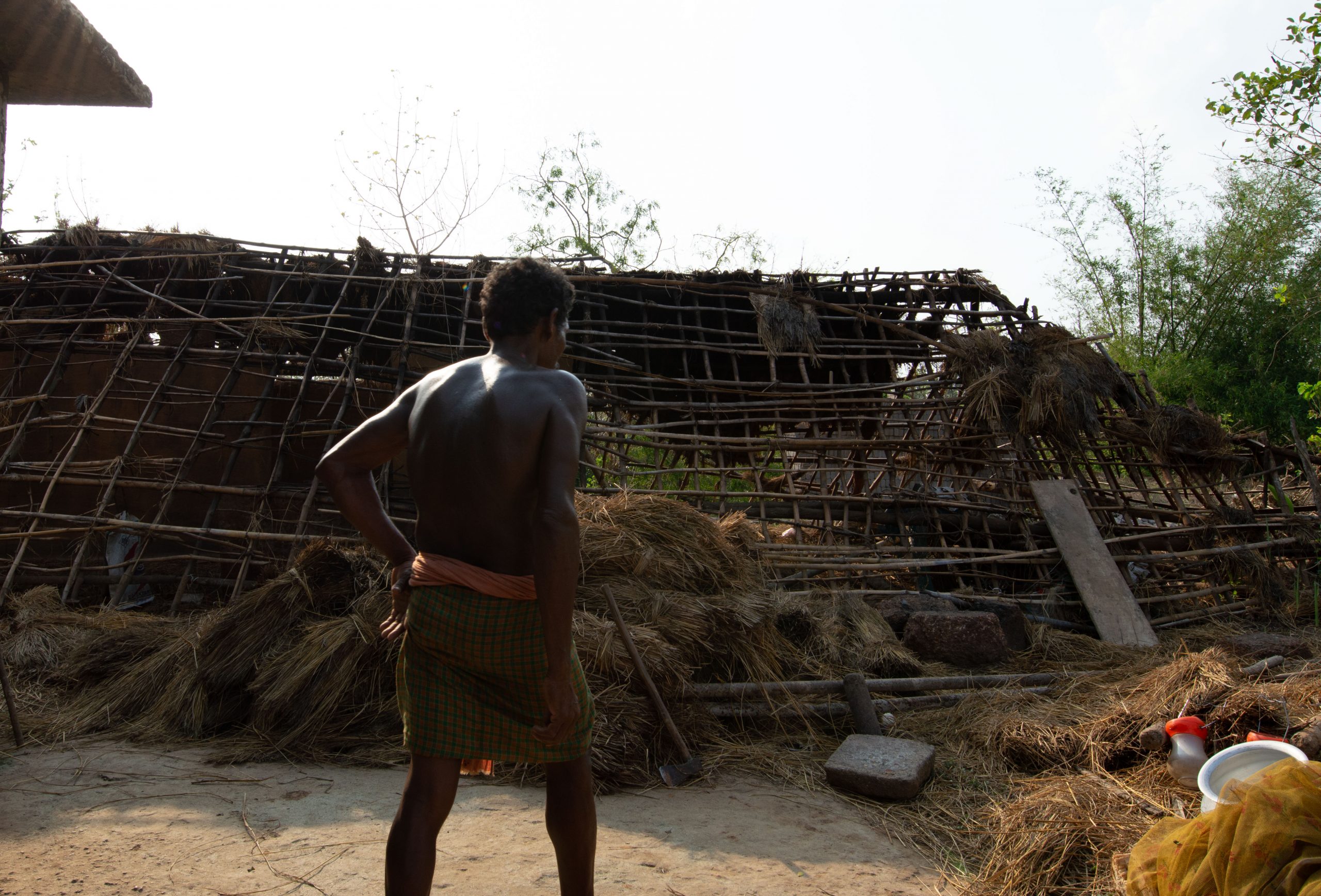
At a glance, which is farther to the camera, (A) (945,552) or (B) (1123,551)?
(B) (1123,551)

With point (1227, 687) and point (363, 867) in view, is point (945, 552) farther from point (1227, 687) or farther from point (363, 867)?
point (363, 867)

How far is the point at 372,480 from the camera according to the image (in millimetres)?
2119

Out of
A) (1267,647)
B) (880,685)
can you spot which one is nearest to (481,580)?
(880,685)

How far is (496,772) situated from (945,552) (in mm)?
4045

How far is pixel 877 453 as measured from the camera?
8.88 m

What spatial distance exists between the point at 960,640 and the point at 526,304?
404cm

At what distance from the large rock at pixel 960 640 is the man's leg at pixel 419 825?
390cm

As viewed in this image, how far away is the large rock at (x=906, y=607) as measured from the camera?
5438 millimetres

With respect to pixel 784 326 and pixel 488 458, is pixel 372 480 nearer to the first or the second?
pixel 488 458

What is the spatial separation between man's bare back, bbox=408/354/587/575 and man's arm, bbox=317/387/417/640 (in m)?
0.12

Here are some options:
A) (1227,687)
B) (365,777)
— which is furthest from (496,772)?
(1227,687)

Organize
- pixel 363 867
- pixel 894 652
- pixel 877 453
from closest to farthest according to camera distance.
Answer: pixel 363 867 < pixel 894 652 < pixel 877 453

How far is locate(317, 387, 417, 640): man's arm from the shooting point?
2051mm

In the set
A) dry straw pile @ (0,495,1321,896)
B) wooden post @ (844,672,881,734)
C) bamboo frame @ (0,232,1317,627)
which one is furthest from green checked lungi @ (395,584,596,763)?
bamboo frame @ (0,232,1317,627)
